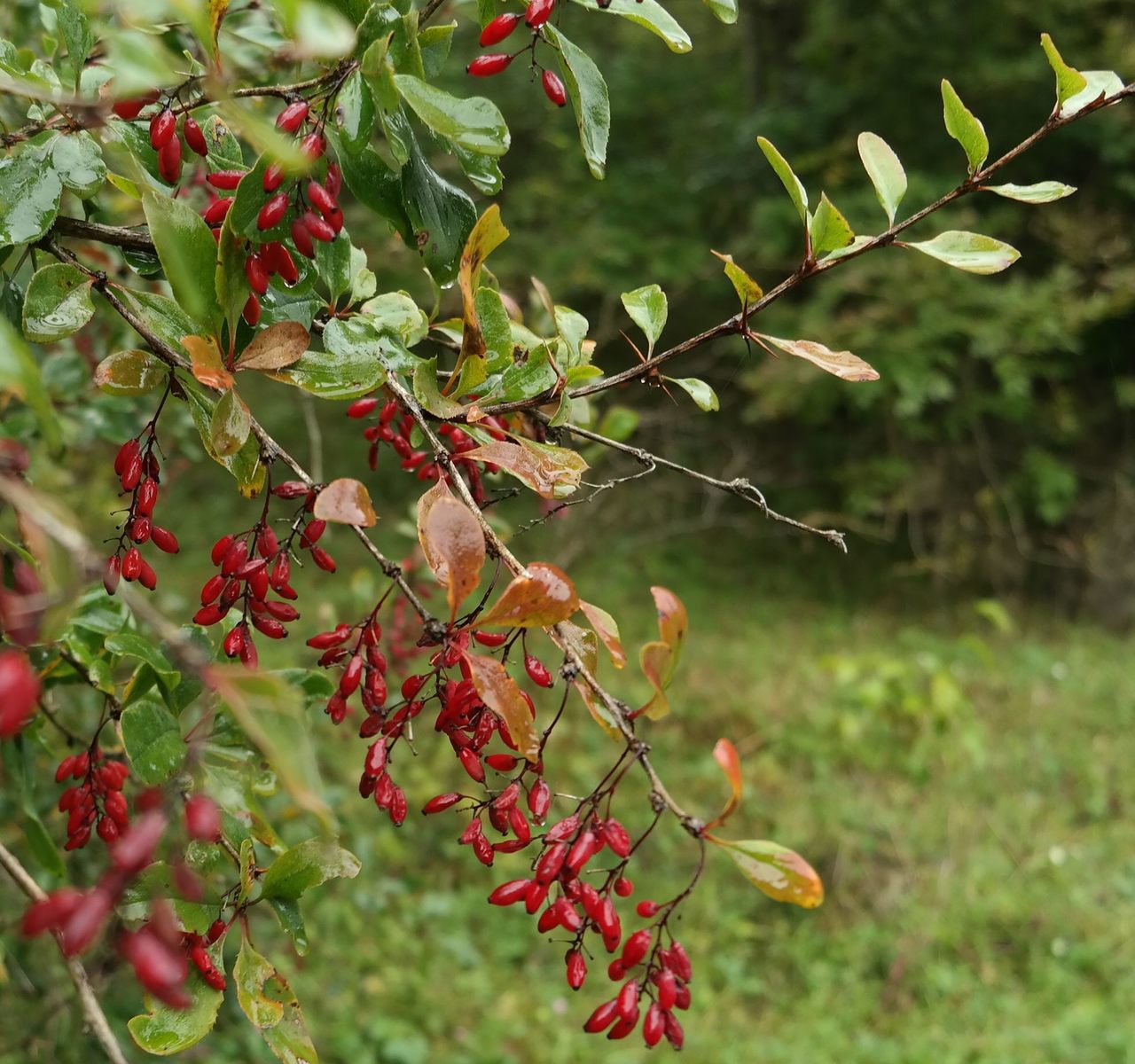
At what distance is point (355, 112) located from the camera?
1.79 feet

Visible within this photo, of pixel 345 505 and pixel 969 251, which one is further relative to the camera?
pixel 969 251

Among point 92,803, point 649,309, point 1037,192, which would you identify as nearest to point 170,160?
point 649,309

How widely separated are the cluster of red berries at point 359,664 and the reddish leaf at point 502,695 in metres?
0.11

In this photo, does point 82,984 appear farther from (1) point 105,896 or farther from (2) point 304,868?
(1) point 105,896

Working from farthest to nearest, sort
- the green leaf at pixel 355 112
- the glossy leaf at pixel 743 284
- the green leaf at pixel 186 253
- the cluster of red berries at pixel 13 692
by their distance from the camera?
the glossy leaf at pixel 743 284 → the green leaf at pixel 355 112 → the green leaf at pixel 186 253 → the cluster of red berries at pixel 13 692

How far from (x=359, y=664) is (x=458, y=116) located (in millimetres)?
307

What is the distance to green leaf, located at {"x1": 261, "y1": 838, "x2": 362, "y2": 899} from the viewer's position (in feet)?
1.90

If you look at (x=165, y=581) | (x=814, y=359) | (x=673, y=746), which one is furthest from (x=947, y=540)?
(x=814, y=359)

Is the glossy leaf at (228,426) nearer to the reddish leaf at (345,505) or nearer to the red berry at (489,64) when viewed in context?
the reddish leaf at (345,505)

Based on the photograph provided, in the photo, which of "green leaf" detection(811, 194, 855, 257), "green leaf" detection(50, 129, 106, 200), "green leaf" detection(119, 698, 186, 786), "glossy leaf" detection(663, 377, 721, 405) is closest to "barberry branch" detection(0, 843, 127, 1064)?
"green leaf" detection(119, 698, 186, 786)

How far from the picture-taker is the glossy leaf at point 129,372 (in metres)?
0.57

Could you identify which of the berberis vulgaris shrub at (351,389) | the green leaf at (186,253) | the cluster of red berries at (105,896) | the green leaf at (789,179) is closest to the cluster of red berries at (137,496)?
the berberis vulgaris shrub at (351,389)

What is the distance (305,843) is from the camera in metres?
0.58

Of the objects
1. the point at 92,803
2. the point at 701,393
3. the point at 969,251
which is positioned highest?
the point at 969,251
